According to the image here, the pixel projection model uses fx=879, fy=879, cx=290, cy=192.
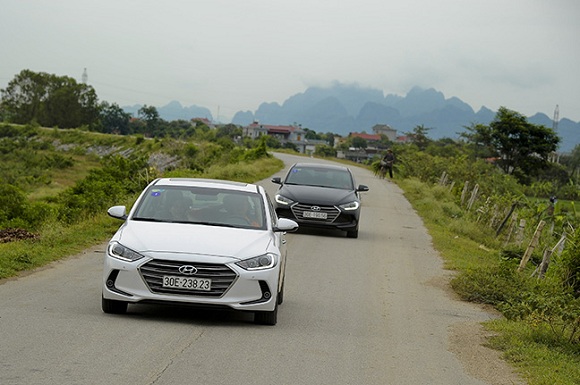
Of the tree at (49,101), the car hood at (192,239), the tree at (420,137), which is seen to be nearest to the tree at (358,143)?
the tree at (49,101)

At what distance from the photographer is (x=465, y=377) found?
25.9 feet

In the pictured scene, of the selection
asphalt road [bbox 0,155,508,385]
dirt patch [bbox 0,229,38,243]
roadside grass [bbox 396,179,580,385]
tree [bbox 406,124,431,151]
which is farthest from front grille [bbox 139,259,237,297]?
tree [bbox 406,124,431,151]

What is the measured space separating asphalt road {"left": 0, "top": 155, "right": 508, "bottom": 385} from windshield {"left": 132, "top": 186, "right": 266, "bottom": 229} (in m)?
1.04

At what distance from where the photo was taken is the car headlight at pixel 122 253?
29.1ft

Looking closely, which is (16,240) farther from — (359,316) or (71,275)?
(359,316)

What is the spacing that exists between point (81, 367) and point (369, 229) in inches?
658

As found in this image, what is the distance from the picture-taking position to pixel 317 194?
20.2 m

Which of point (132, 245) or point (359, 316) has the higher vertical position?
point (132, 245)

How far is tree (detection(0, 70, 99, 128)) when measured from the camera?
143 m

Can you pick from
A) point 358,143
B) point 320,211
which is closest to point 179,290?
point 320,211

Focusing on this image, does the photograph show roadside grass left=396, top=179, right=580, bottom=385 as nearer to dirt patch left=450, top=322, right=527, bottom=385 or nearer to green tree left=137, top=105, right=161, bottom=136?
dirt patch left=450, top=322, right=527, bottom=385

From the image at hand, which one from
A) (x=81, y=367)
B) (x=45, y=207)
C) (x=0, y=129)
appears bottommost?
(x=0, y=129)

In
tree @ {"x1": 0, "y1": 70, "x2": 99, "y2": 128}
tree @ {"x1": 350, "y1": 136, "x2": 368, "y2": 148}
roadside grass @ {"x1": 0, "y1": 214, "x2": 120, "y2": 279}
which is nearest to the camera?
roadside grass @ {"x1": 0, "y1": 214, "x2": 120, "y2": 279}

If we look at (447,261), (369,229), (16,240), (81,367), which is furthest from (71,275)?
(369,229)
